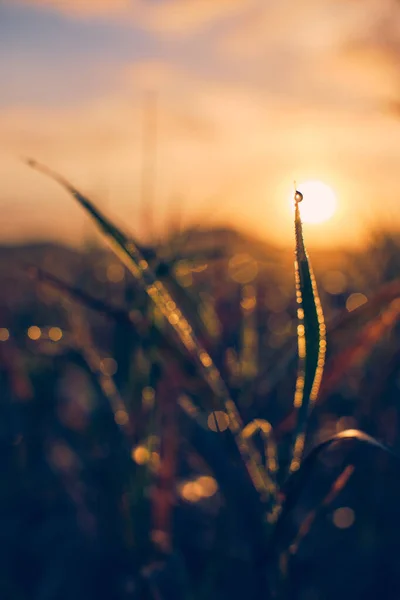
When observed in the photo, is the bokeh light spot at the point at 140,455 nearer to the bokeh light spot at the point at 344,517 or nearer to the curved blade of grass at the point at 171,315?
the curved blade of grass at the point at 171,315

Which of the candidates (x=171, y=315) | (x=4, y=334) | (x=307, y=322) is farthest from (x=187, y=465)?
(x=307, y=322)

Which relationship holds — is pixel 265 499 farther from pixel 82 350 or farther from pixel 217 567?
pixel 82 350

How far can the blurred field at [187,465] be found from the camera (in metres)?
0.91

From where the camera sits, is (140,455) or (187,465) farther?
(187,465)

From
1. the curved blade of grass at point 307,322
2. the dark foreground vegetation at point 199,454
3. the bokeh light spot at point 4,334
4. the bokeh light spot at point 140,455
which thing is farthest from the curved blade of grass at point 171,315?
the bokeh light spot at point 4,334

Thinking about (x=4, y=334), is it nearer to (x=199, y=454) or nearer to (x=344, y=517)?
(x=199, y=454)

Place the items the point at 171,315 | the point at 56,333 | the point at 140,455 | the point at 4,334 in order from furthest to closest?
the point at 4,334 → the point at 56,333 → the point at 140,455 → the point at 171,315

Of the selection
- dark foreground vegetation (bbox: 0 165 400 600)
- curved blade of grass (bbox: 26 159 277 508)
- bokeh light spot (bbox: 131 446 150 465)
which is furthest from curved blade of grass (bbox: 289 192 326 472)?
bokeh light spot (bbox: 131 446 150 465)

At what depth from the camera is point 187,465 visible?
1.59m

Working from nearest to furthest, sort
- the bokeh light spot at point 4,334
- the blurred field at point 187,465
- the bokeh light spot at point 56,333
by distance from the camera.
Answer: the blurred field at point 187,465 < the bokeh light spot at point 56,333 < the bokeh light spot at point 4,334

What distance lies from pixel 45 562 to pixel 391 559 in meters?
0.64

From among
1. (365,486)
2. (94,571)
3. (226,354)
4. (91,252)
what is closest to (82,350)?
(226,354)

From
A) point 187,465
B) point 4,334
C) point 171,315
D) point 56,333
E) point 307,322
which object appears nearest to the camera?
→ point 307,322

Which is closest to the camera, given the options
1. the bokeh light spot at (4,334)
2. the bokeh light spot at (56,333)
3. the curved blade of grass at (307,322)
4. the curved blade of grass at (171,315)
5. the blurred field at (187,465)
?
the curved blade of grass at (307,322)
